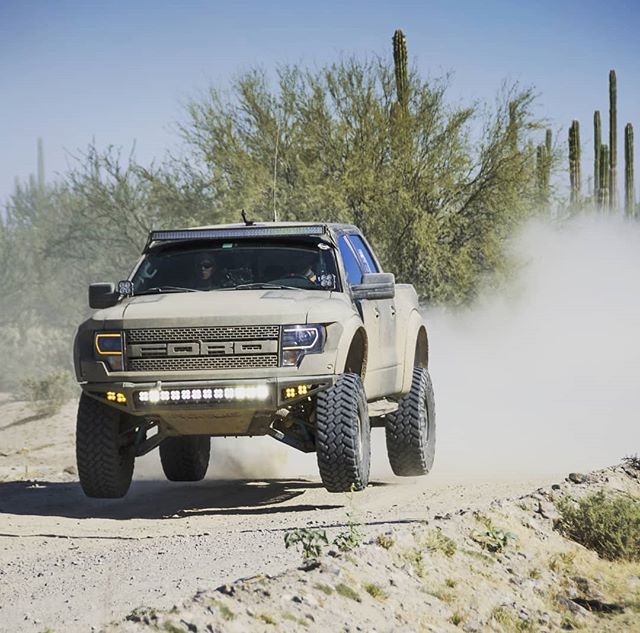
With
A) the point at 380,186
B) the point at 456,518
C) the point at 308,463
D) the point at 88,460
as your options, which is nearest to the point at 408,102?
the point at 380,186

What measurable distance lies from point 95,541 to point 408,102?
2222 centimetres

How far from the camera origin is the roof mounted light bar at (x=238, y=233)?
1200cm

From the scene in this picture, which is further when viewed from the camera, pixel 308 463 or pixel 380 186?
pixel 380 186

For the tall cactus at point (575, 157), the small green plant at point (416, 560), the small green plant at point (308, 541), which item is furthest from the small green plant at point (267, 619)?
the tall cactus at point (575, 157)

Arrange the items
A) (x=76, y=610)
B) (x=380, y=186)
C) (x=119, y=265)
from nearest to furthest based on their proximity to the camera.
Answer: (x=76, y=610)
(x=380, y=186)
(x=119, y=265)

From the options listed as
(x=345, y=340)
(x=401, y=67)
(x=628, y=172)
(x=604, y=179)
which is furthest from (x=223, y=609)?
(x=628, y=172)

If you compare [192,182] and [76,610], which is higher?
[192,182]

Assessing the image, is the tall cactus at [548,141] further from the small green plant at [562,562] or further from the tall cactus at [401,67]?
the small green plant at [562,562]

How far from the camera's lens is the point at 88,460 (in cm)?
1167

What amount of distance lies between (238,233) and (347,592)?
5302 mm

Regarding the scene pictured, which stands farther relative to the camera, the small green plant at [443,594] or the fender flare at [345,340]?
the fender flare at [345,340]

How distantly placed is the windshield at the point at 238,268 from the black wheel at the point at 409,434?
2.21m

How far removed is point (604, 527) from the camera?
972 centimetres

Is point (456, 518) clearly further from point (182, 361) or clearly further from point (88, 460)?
point (88, 460)
